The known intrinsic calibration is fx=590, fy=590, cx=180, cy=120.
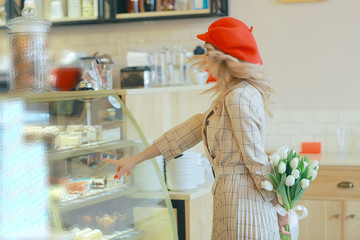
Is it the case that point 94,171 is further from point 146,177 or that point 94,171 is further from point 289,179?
point 289,179

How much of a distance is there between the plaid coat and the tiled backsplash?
97.4 inches

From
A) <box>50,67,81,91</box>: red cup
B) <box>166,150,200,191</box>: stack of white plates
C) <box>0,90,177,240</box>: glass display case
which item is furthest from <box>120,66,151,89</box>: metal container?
<box>0,90,177,240</box>: glass display case

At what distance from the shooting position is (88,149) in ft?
8.52

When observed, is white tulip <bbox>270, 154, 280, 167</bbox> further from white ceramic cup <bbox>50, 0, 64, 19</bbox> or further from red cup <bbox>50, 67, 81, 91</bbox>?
white ceramic cup <bbox>50, 0, 64, 19</bbox>

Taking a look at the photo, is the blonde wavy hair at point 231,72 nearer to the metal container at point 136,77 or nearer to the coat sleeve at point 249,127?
the coat sleeve at point 249,127

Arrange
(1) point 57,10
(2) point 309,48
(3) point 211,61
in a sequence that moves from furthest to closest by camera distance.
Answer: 1. (1) point 57,10
2. (2) point 309,48
3. (3) point 211,61

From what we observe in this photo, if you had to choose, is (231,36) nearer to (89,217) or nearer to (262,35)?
(89,217)

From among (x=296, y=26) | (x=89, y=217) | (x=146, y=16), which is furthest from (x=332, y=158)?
(x=89, y=217)

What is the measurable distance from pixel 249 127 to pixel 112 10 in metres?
3.08

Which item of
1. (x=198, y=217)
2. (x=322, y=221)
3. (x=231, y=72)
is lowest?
(x=322, y=221)

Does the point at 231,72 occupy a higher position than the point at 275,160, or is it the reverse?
the point at 231,72

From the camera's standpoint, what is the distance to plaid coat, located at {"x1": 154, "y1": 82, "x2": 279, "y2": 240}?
93.7 inches

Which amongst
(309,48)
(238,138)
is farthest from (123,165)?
(309,48)

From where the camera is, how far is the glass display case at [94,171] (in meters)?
2.25
